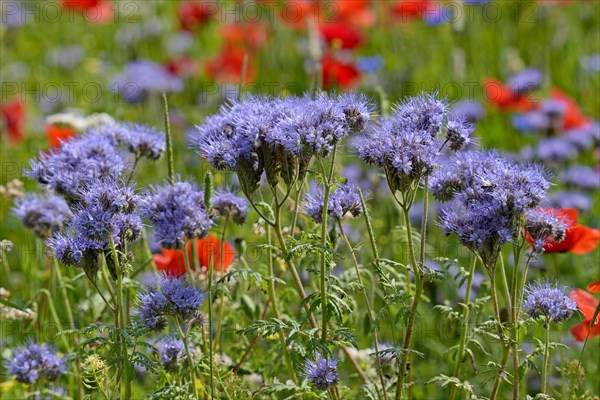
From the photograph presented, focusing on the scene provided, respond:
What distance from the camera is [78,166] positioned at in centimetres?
274

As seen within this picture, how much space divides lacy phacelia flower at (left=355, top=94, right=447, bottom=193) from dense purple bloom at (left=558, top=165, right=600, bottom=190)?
112 inches

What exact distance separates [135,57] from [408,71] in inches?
81.7

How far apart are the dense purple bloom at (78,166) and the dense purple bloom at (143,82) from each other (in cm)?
311

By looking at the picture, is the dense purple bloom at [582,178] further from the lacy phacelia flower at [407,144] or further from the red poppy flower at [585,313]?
the lacy phacelia flower at [407,144]

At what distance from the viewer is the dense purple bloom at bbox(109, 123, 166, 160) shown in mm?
2980

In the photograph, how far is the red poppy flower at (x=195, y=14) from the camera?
6895 mm

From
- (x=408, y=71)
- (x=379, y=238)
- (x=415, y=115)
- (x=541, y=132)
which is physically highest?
(x=408, y=71)

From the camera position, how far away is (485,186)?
2361mm

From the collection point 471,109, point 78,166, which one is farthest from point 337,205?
point 471,109

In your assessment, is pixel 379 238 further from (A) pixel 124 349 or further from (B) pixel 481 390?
(A) pixel 124 349

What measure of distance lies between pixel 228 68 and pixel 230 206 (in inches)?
139

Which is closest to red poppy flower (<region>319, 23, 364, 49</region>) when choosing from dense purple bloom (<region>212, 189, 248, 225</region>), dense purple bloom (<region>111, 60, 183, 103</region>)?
dense purple bloom (<region>111, 60, 183, 103</region>)

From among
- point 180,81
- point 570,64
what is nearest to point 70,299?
point 180,81

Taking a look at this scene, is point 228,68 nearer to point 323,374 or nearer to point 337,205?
point 337,205
